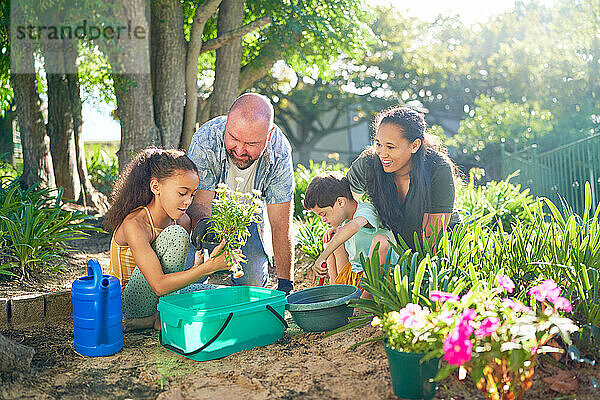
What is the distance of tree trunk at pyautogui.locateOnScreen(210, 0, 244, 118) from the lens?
283 inches

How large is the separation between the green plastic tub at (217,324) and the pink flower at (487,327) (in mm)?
1147

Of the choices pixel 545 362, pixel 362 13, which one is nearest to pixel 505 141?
pixel 362 13

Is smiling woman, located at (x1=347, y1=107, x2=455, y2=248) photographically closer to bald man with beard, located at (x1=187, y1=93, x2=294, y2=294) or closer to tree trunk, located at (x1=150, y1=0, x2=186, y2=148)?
bald man with beard, located at (x1=187, y1=93, x2=294, y2=294)

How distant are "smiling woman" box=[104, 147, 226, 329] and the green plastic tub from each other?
21 centimetres

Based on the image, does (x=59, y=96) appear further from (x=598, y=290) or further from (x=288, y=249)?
(x=598, y=290)

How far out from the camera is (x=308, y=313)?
2.74 metres

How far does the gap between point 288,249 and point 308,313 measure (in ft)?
2.79

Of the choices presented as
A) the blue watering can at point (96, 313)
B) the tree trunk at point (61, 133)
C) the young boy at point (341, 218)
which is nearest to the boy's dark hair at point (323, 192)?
the young boy at point (341, 218)

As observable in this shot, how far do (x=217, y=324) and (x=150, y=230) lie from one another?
744 millimetres

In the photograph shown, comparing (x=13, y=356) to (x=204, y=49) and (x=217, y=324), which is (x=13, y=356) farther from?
(x=204, y=49)

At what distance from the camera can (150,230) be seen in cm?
292

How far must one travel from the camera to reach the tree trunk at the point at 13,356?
2.24m

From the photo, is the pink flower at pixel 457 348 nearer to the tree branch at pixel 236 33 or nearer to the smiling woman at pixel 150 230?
the smiling woman at pixel 150 230

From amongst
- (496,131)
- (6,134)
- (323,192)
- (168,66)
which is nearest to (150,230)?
(323,192)
